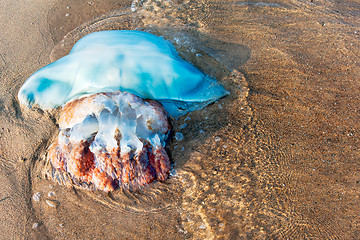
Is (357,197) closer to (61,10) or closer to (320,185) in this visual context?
(320,185)

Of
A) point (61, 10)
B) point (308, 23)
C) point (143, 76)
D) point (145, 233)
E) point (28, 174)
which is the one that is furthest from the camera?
point (61, 10)

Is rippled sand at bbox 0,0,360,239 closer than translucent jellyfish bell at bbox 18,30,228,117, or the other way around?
rippled sand at bbox 0,0,360,239

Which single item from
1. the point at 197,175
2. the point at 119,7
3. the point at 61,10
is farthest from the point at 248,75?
the point at 61,10

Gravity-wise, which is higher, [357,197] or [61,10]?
[61,10]

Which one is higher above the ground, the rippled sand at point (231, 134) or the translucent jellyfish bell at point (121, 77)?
the translucent jellyfish bell at point (121, 77)

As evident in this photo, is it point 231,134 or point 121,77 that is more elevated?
point 121,77
